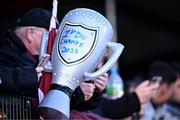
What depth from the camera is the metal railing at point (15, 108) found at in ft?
7.74

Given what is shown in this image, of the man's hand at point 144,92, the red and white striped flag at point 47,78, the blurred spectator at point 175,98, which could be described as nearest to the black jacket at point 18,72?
the red and white striped flag at point 47,78

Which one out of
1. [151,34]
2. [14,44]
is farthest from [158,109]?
[151,34]

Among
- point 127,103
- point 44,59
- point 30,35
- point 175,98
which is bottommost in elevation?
point 175,98

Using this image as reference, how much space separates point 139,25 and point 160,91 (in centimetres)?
340

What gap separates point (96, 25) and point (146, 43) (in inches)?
256

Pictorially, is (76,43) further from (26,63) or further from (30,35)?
(30,35)

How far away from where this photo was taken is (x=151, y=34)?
8.26 metres

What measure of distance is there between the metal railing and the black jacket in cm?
6

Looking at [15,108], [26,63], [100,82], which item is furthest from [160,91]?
[15,108]

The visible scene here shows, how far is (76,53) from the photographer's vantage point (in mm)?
2025

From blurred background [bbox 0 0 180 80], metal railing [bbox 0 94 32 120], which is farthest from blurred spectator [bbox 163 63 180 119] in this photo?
metal railing [bbox 0 94 32 120]

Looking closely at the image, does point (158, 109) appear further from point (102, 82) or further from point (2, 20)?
point (2, 20)

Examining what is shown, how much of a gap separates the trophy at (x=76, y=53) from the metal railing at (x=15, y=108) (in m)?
0.36

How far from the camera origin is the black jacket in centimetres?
Result: 247
